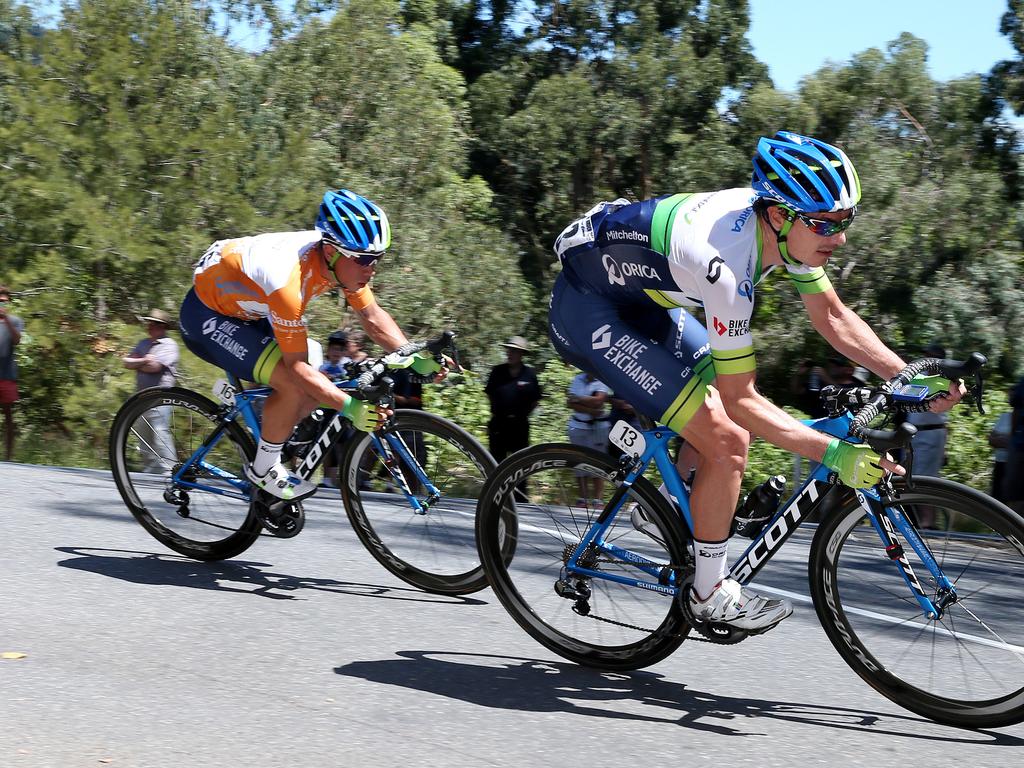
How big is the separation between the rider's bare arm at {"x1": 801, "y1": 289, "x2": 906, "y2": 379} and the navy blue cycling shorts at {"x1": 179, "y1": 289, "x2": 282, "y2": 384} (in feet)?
8.58

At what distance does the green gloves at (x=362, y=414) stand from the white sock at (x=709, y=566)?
180 centimetres

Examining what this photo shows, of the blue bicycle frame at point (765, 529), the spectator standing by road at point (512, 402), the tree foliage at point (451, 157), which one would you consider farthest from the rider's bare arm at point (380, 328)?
the tree foliage at point (451, 157)

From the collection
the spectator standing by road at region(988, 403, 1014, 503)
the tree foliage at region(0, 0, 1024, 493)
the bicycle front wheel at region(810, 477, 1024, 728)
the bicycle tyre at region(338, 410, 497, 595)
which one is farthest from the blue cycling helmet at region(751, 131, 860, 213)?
the tree foliage at region(0, 0, 1024, 493)

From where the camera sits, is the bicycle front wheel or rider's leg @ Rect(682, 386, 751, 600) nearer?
the bicycle front wheel

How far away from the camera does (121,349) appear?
18141 mm

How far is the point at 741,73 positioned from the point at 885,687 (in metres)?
36.2

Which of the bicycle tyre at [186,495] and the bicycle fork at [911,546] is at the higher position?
the bicycle fork at [911,546]

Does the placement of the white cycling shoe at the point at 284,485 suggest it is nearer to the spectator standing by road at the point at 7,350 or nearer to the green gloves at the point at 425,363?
the green gloves at the point at 425,363

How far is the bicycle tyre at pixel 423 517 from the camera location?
5.80 meters

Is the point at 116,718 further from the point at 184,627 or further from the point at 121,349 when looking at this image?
the point at 121,349

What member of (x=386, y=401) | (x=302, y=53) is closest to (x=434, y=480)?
(x=386, y=401)

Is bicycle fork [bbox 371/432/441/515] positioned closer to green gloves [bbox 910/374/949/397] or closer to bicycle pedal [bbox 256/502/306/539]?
bicycle pedal [bbox 256/502/306/539]

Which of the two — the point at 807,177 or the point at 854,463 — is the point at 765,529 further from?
the point at 807,177

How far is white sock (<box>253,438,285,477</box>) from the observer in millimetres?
5953
